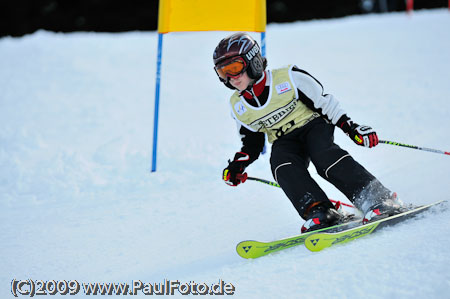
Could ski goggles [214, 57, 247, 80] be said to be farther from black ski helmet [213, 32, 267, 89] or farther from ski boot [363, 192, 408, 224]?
ski boot [363, 192, 408, 224]

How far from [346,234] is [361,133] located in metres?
0.63

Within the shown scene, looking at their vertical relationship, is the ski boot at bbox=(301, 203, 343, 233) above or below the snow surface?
above

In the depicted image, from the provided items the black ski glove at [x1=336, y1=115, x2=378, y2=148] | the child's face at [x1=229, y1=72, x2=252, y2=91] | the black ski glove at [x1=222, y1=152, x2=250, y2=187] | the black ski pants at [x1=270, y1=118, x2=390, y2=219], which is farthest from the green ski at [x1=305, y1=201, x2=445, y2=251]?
the child's face at [x1=229, y1=72, x2=252, y2=91]

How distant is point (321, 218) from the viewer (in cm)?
264

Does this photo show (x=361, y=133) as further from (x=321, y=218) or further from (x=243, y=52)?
(x=243, y=52)

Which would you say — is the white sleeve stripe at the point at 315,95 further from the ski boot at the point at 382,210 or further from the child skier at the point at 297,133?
the ski boot at the point at 382,210

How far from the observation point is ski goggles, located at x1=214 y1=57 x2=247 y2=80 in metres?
2.81

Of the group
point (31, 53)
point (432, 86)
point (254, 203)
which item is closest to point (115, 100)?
point (31, 53)

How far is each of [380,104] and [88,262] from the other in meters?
4.32

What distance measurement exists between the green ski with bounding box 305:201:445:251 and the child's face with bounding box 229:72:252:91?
96cm

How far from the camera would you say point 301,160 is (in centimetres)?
292

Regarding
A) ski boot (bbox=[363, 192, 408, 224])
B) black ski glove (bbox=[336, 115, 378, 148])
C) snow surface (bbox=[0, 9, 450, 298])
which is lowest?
snow surface (bbox=[0, 9, 450, 298])

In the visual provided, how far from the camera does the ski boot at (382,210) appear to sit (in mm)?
2578

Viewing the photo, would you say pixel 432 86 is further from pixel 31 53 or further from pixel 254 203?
pixel 31 53
